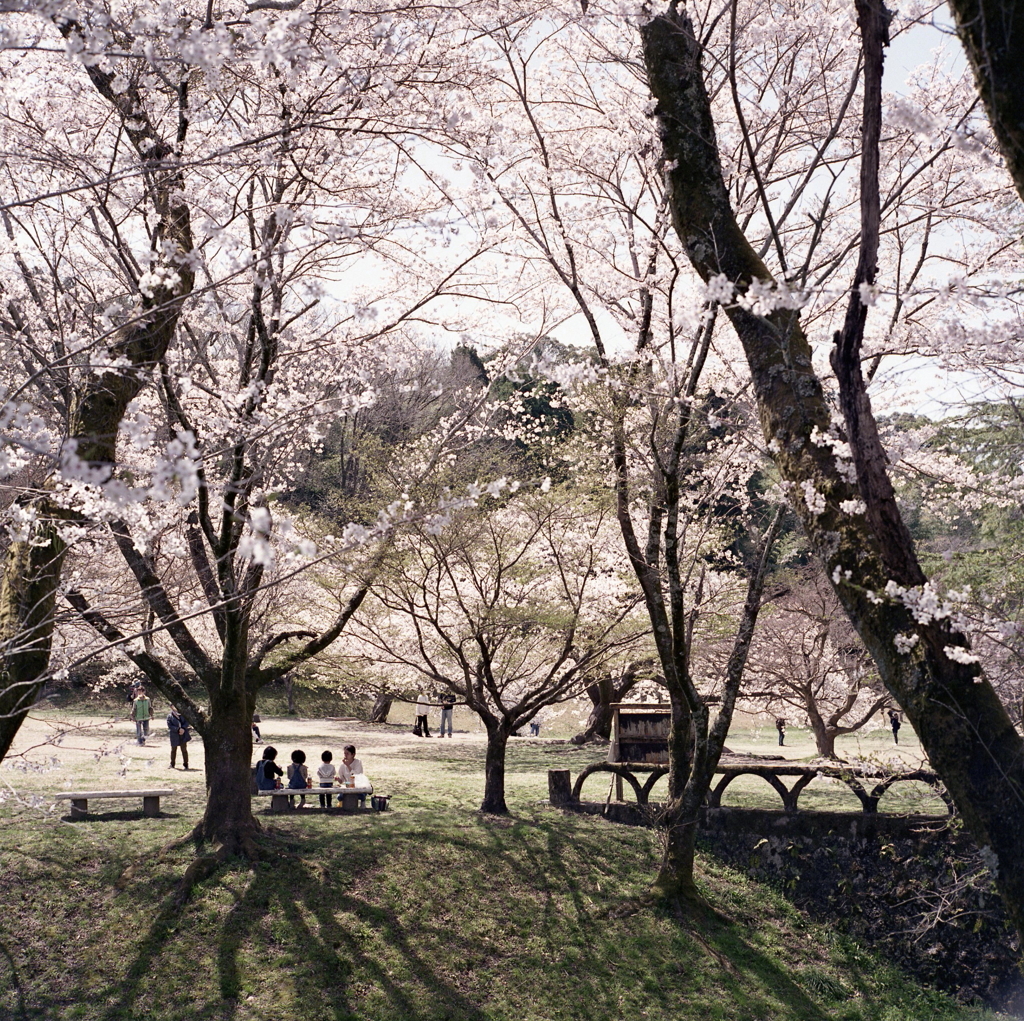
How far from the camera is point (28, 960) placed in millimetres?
7355

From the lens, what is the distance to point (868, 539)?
3898 millimetres

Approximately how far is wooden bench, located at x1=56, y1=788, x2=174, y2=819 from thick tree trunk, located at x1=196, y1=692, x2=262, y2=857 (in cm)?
158

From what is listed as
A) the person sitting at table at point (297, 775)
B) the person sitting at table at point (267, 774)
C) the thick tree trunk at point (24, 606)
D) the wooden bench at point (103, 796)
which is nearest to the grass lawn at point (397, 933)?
the wooden bench at point (103, 796)

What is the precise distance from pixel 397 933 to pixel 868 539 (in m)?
6.33

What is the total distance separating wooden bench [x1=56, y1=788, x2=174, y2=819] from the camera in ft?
33.2

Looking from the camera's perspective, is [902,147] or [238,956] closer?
[238,956]

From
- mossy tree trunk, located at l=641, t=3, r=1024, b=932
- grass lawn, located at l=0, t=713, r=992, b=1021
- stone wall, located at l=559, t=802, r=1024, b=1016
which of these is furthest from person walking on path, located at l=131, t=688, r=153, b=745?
mossy tree trunk, located at l=641, t=3, r=1024, b=932

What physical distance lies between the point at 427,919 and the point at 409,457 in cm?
596

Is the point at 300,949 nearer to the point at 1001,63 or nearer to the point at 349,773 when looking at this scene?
→ the point at 349,773

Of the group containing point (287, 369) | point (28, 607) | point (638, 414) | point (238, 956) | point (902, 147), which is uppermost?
point (902, 147)

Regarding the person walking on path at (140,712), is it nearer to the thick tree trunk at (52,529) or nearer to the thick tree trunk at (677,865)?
the thick tree trunk at (677,865)

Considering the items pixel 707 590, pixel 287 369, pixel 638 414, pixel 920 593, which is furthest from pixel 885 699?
pixel 920 593

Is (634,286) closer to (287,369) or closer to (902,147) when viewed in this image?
(902,147)

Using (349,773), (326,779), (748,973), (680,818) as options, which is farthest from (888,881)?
(326,779)
